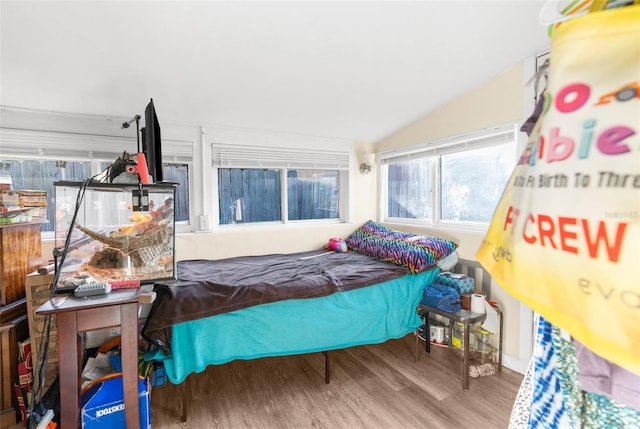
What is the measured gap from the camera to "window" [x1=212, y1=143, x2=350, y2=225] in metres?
2.90

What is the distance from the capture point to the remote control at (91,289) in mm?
1374

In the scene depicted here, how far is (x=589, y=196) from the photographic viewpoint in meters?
0.42

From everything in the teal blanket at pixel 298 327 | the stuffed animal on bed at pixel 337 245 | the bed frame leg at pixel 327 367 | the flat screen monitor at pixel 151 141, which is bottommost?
the bed frame leg at pixel 327 367

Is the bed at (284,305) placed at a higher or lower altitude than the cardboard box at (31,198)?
lower

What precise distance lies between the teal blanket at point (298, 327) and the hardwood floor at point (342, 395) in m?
0.24

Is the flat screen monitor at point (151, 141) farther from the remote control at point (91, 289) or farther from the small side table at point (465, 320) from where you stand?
the small side table at point (465, 320)

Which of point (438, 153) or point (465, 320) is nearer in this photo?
point (465, 320)

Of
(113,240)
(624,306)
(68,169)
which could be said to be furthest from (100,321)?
(624,306)

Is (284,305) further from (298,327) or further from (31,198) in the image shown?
(31,198)

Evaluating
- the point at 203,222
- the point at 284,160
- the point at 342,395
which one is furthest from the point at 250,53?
Result: the point at 342,395

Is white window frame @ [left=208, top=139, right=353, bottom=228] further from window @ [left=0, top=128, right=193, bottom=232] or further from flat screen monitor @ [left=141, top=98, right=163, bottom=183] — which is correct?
flat screen monitor @ [left=141, top=98, right=163, bottom=183]

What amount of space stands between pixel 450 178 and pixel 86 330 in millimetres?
2790

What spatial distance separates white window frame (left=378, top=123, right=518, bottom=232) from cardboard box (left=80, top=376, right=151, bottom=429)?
2490mm

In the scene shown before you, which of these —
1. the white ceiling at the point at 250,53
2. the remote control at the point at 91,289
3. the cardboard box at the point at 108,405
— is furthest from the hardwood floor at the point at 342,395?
the white ceiling at the point at 250,53
